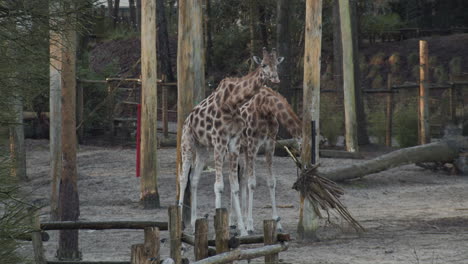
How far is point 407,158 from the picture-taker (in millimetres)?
18266

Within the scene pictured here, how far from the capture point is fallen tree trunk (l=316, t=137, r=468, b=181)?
17469mm

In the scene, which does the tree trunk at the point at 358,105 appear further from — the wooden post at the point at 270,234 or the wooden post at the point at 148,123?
the wooden post at the point at 270,234

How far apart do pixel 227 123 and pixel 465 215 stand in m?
4.23

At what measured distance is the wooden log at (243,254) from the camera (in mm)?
7212

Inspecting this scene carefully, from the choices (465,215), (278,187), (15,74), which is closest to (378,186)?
(278,187)

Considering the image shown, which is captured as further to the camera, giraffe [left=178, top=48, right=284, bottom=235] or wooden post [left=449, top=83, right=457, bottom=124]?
wooden post [left=449, top=83, right=457, bottom=124]

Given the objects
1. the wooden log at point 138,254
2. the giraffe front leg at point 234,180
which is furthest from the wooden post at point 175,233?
the giraffe front leg at point 234,180

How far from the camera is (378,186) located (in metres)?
17.8

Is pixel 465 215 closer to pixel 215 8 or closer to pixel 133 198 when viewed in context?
pixel 133 198

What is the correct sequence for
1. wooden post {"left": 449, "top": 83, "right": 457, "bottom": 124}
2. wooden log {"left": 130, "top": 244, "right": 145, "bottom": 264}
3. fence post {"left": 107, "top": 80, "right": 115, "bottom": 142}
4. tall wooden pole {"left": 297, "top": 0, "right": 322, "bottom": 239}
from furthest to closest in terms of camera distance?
1. fence post {"left": 107, "top": 80, "right": 115, "bottom": 142}
2. wooden post {"left": 449, "top": 83, "right": 457, "bottom": 124}
3. tall wooden pole {"left": 297, "top": 0, "right": 322, "bottom": 239}
4. wooden log {"left": 130, "top": 244, "right": 145, "bottom": 264}

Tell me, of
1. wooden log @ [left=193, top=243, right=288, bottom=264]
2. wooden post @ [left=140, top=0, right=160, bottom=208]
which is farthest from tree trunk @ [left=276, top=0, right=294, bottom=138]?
wooden log @ [left=193, top=243, right=288, bottom=264]

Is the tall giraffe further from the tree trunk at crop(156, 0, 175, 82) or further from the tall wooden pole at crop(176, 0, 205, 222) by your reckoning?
the tree trunk at crop(156, 0, 175, 82)

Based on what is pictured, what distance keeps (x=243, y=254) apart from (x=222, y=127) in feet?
16.8

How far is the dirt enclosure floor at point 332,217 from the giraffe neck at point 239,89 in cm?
192
